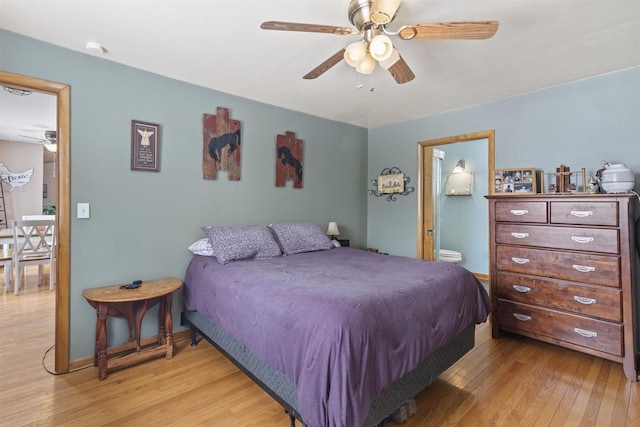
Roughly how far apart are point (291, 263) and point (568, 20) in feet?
8.06

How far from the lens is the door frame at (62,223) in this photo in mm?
2213

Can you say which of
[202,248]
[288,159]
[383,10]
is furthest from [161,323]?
[383,10]

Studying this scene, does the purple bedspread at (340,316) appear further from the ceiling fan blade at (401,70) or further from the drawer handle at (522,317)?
the ceiling fan blade at (401,70)

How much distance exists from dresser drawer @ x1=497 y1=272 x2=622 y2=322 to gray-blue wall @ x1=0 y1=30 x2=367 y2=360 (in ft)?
7.81

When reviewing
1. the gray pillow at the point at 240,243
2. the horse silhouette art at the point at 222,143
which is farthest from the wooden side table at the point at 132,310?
the horse silhouette art at the point at 222,143

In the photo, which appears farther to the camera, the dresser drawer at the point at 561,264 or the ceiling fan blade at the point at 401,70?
the dresser drawer at the point at 561,264

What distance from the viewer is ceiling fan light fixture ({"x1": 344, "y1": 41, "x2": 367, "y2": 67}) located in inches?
63.6

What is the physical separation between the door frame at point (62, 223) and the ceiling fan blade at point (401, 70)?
2.35m

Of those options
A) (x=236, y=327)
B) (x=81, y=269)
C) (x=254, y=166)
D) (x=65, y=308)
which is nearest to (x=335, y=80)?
(x=254, y=166)

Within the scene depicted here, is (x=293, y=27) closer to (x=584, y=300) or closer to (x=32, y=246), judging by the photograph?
(x=584, y=300)

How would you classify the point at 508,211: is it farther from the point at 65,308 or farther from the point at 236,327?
the point at 65,308

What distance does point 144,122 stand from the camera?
258 cm

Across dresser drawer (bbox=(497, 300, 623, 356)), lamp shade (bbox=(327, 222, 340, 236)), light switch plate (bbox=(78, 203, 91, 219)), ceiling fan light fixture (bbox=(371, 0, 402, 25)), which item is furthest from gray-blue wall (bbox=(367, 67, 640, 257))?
light switch plate (bbox=(78, 203, 91, 219))

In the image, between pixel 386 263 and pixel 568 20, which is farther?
pixel 386 263
